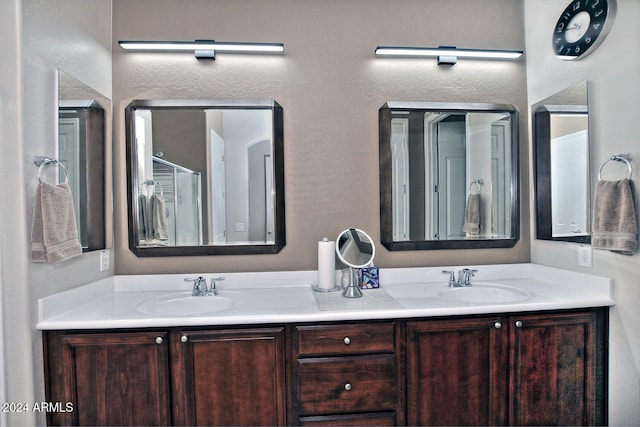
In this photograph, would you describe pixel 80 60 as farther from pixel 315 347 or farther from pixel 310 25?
pixel 315 347

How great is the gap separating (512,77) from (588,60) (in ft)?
1.44

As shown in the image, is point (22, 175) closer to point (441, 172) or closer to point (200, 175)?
point (200, 175)

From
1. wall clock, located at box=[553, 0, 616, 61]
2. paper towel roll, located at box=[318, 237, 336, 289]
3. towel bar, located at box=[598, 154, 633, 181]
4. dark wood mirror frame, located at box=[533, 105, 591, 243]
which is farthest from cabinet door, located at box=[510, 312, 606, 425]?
wall clock, located at box=[553, 0, 616, 61]

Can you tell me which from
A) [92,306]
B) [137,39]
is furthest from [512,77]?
[92,306]

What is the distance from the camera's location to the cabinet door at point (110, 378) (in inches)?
57.4

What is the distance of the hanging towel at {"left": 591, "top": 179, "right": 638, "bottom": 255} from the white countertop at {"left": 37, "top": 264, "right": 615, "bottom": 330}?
221 mm

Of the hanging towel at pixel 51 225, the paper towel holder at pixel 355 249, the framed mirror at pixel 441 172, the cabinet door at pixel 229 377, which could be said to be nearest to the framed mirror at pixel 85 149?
the hanging towel at pixel 51 225

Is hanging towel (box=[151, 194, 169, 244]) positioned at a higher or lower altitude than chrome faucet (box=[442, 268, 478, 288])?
higher

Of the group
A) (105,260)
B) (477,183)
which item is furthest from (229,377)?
(477,183)

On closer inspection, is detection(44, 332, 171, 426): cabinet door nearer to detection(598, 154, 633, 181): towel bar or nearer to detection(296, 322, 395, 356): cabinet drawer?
detection(296, 322, 395, 356): cabinet drawer

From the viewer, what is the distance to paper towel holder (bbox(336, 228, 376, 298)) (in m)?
1.89

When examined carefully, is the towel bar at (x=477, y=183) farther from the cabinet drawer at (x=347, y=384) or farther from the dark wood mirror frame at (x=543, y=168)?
the cabinet drawer at (x=347, y=384)

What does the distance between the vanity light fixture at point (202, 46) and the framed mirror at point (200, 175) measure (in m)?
0.28

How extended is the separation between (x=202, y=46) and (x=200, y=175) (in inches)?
28.3
